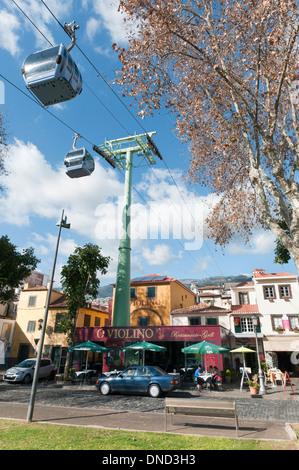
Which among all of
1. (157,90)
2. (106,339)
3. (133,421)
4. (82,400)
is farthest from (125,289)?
(157,90)

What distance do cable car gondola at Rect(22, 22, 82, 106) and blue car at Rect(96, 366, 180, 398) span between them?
45.1 ft

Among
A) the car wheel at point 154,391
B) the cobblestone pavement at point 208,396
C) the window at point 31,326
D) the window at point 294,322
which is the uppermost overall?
the window at point 294,322

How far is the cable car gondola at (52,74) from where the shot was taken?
6375 mm

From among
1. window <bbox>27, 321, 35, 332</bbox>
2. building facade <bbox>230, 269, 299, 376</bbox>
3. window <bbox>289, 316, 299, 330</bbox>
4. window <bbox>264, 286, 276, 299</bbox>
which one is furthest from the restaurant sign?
window <bbox>289, 316, 299, 330</bbox>

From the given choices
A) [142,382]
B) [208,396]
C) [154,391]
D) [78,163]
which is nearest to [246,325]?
[208,396]

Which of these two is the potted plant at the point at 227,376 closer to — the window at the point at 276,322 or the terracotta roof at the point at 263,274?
the window at the point at 276,322

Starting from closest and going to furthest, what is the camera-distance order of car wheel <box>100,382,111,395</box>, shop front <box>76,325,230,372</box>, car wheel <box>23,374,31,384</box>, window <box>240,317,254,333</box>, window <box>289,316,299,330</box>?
1. car wheel <box>100,382,111,395</box>
2. car wheel <box>23,374,31,384</box>
3. shop front <box>76,325,230,372</box>
4. window <box>289,316,299,330</box>
5. window <box>240,317,254,333</box>

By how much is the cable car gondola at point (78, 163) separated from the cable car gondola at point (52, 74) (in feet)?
11.3

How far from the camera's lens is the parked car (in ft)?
68.0

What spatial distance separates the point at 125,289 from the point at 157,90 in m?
19.8

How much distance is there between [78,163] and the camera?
33.8 ft

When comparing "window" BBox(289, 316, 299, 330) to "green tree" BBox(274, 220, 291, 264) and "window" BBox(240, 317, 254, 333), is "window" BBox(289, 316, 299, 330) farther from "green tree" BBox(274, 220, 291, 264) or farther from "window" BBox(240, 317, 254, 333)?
"green tree" BBox(274, 220, 291, 264)

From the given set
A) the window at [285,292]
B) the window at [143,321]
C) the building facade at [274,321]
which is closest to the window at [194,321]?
the building facade at [274,321]
